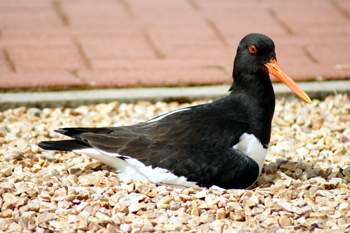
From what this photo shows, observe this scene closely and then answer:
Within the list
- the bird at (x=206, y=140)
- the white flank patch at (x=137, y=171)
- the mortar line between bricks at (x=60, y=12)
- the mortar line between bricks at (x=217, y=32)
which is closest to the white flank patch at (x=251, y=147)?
the bird at (x=206, y=140)

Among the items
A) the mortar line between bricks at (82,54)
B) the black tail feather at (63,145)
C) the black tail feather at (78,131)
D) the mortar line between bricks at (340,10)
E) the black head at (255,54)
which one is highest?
the black head at (255,54)

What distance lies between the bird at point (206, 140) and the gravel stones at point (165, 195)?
0.09 meters

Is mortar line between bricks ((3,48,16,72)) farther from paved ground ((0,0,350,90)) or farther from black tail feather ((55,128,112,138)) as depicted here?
black tail feather ((55,128,112,138))

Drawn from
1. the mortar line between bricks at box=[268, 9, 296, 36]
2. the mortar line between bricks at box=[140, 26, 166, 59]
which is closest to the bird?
the mortar line between bricks at box=[140, 26, 166, 59]

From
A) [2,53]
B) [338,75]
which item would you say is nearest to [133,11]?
[2,53]

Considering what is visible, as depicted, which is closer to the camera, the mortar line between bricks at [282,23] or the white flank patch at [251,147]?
the white flank patch at [251,147]

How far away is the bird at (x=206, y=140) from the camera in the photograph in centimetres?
273

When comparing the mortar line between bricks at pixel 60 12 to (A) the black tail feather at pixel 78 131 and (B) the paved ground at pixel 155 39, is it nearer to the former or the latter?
(B) the paved ground at pixel 155 39

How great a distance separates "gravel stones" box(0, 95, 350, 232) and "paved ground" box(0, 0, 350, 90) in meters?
0.89

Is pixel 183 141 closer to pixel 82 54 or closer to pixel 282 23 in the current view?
pixel 82 54

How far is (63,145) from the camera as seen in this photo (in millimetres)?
2887

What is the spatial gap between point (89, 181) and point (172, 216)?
621 mm

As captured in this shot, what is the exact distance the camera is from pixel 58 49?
4660 mm

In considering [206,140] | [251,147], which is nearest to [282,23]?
[251,147]
